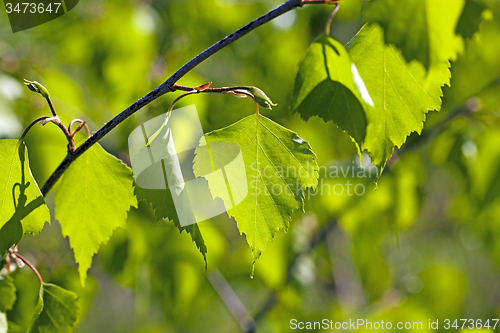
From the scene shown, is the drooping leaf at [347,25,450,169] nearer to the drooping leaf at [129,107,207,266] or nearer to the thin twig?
the thin twig

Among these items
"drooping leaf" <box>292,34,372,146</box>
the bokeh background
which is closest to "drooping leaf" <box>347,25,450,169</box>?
"drooping leaf" <box>292,34,372,146</box>

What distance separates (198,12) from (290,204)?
1.14m

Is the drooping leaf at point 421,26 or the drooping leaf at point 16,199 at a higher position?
the drooping leaf at point 421,26

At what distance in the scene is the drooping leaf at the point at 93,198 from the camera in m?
0.51

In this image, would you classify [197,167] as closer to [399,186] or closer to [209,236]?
[209,236]

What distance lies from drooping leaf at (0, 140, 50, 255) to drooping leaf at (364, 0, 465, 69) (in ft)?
1.44

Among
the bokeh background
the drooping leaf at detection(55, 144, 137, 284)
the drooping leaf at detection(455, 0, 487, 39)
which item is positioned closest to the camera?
the drooping leaf at detection(455, 0, 487, 39)

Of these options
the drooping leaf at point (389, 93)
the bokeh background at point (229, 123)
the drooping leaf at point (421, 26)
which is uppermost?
the drooping leaf at point (421, 26)

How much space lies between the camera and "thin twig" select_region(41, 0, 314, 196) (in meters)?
0.38

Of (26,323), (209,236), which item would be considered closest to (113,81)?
(209,236)

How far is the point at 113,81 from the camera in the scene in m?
1.25

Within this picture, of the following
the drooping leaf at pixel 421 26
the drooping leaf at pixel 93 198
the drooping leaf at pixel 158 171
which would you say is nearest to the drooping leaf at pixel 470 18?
the drooping leaf at pixel 421 26

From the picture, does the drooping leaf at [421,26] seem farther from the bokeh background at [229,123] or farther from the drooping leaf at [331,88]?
the bokeh background at [229,123]

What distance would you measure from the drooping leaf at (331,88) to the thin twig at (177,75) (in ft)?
0.17
